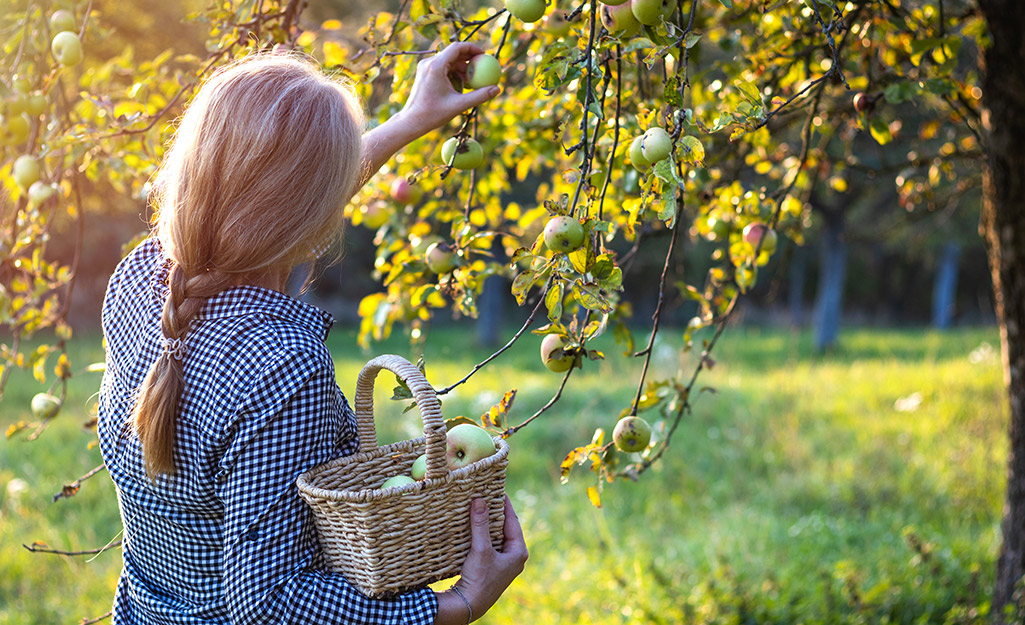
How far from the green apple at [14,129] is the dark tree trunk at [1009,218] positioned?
85.1 inches

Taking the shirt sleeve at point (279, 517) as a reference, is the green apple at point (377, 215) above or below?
above

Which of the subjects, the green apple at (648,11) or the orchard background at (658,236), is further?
the orchard background at (658,236)

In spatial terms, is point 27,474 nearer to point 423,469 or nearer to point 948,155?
point 423,469

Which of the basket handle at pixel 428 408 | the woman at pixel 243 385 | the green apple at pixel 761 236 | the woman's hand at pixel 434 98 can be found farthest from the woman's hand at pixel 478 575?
the green apple at pixel 761 236

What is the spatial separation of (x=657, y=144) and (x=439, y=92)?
459mm

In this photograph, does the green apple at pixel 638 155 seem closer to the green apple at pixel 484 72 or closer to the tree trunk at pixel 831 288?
the green apple at pixel 484 72

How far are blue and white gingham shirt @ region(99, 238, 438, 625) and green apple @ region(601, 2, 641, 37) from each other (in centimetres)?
56

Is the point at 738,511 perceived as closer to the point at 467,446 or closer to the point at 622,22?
the point at 467,446

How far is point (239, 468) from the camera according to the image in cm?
96

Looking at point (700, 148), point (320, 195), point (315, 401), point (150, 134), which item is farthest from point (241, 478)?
point (150, 134)

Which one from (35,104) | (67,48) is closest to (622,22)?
(67,48)

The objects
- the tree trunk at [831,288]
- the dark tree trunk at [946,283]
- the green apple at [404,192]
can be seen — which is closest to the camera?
the green apple at [404,192]

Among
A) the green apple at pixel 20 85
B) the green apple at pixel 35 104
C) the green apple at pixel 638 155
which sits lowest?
the green apple at pixel 35 104

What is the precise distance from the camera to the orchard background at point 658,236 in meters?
1.19
